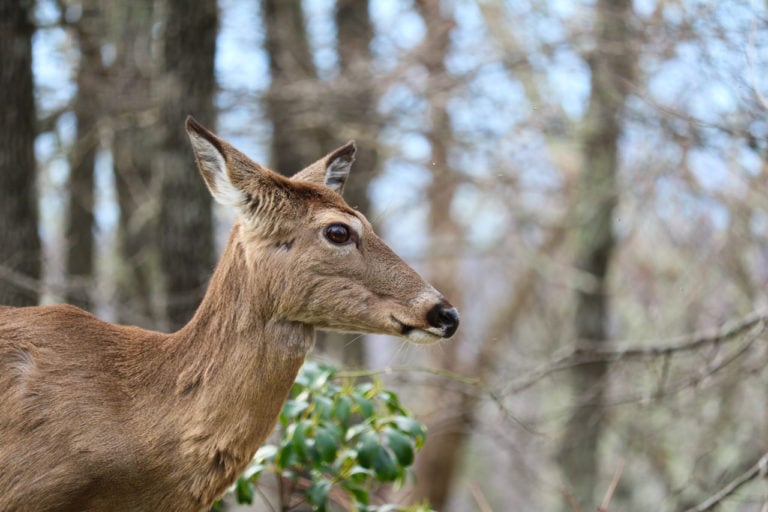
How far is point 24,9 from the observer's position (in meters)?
8.34

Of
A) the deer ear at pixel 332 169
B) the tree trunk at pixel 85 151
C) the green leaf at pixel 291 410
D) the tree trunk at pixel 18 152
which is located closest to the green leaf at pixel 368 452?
the green leaf at pixel 291 410

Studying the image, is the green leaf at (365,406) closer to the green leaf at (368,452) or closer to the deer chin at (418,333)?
the green leaf at (368,452)

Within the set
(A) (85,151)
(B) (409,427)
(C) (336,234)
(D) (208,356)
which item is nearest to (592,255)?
(A) (85,151)

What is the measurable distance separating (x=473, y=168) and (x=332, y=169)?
406 inches

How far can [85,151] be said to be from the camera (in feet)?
45.5

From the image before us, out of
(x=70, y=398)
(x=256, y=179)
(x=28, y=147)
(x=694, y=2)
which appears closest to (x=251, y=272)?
(x=256, y=179)

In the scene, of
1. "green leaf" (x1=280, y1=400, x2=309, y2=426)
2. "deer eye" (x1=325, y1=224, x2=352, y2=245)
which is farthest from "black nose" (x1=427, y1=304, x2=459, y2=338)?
"green leaf" (x1=280, y1=400, x2=309, y2=426)

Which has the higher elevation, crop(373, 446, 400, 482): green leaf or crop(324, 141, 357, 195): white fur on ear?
crop(324, 141, 357, 195): white fur on ear

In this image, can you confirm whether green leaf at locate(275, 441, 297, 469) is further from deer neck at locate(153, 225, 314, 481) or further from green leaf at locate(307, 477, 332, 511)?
deer neck at locate(153, 225, 314, 481)

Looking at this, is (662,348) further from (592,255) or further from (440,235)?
(440,235)

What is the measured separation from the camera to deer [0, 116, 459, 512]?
14.9 ft

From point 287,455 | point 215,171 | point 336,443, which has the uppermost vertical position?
point 215,171

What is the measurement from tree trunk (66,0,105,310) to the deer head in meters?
7.19

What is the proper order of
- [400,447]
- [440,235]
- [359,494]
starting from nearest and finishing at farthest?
[400,447] < [359,494] < [440,235]
